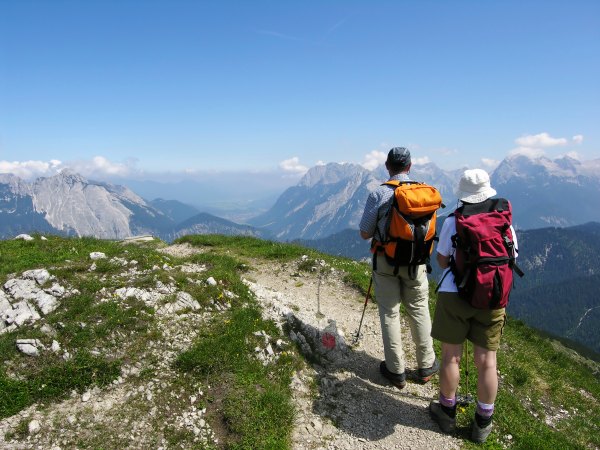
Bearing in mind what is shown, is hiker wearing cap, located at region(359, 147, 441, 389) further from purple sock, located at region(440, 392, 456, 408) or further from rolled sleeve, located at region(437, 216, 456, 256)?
purple sock, located at region(440, 392, 456, 408)

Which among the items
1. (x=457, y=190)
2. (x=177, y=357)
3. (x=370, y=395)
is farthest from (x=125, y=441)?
(x=457, y=190)

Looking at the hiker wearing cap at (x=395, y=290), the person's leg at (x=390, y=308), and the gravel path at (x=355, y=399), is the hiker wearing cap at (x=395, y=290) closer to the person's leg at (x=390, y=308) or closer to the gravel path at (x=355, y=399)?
the person's leg at (x=390, y=308)

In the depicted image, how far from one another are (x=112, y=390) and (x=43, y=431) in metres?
1.19

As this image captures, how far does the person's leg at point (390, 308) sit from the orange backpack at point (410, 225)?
424 millimetres

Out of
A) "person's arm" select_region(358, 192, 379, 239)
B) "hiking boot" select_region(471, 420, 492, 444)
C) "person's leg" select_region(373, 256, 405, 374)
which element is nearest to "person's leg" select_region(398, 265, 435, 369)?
"person's leg" select_region(373, 256, 405, 374)

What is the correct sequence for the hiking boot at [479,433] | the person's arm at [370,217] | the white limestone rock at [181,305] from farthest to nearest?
the white limestone rock at [181,305] < the person's arm at [370,217] < the hiking boot at [479,433]

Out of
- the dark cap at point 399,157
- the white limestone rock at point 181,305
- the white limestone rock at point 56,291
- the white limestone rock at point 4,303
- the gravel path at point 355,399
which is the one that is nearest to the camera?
the gravel path at point 355,399

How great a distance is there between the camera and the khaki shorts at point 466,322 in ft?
19.5

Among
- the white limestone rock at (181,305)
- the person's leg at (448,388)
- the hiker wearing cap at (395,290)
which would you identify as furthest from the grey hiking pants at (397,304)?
the white limestone rock at (181,305)

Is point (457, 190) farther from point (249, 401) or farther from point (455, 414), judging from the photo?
point (249, 401)

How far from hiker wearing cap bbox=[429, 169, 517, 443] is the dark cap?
1.39m

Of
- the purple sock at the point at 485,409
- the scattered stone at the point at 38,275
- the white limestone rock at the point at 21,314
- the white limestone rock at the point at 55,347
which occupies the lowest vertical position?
the purple sock at the point at 485,409

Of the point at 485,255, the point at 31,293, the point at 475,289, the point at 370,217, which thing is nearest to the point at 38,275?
the point at 31,293

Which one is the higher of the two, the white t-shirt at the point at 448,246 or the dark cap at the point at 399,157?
the dark cap at the point at 399,157
